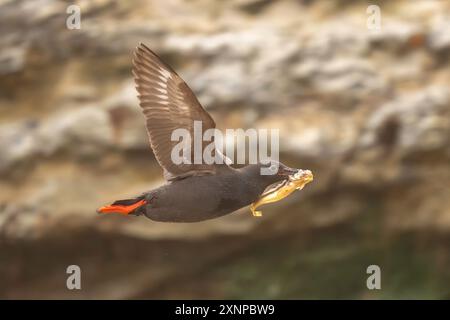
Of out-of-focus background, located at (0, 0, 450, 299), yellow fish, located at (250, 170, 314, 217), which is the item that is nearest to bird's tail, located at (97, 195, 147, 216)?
yellow fish, located at (250, 170, 314, 217)

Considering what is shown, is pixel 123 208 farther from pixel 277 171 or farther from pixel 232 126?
pixel 232 126

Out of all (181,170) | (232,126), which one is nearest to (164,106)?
(181,170)

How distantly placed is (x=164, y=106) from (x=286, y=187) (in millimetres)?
315

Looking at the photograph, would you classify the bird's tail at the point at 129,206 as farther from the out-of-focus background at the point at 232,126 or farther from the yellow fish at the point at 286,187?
the out-of-focus background at the point at 232,126

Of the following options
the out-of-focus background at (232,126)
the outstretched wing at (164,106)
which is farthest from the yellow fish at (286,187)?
the out-of-focus background at (232,126)

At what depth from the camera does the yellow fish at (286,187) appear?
5.34ft

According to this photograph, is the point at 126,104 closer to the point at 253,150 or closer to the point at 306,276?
the point at 253,150

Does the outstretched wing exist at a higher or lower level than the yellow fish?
higher

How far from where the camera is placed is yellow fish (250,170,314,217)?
1628 mm

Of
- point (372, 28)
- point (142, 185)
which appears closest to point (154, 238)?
point (142, 185)

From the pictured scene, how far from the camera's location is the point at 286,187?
166 cm

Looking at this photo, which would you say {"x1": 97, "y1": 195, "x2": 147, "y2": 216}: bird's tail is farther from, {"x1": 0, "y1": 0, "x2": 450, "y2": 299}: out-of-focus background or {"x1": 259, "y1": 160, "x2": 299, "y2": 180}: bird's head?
{"x1": 0, "y1": 0, "x2": 450, "y2": 299}: out-of-focus background

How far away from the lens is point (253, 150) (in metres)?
2.75

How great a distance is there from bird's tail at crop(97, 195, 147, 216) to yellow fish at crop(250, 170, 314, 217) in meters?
0.24
